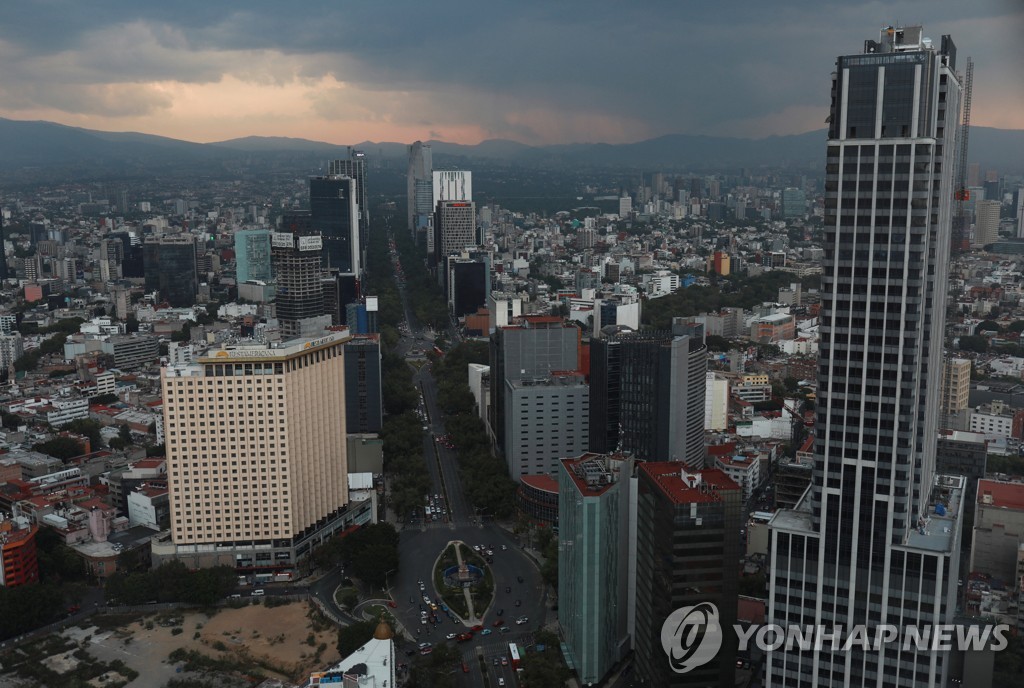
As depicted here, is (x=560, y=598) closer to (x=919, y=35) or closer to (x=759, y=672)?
(x=759, y=672)

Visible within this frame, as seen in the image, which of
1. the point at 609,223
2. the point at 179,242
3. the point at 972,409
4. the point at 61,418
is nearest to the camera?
the point at 972,409

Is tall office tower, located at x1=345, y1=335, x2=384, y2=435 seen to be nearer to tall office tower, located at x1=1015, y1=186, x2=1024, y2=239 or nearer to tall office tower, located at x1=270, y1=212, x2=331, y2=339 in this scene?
tall office tower, located at x1=270, y1=212, x2=331, y2=339

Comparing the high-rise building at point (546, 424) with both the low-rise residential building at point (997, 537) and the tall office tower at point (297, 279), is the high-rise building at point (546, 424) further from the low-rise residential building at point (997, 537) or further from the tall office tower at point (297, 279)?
the tall office tower at point (297, 279)

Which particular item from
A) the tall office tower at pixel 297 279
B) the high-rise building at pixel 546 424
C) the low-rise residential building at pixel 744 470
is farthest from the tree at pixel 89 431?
the low-rise residential building at pixel 744 470

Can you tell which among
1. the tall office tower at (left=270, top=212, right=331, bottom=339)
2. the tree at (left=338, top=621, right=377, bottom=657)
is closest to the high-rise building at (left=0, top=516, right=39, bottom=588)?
the tree at (left=338, top=621, right=377, bottom=657)

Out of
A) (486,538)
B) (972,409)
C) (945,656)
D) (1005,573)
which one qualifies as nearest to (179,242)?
(486,538)

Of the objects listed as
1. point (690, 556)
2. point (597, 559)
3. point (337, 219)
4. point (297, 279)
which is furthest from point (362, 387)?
point (337, 219)
